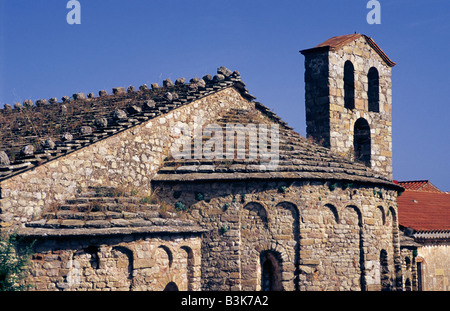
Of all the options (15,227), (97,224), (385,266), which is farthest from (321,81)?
(15,227)

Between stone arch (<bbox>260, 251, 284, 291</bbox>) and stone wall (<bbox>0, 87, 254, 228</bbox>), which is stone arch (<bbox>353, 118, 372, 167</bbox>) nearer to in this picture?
stone wall (<bbox>0, 87, 254, 228</bbox>)

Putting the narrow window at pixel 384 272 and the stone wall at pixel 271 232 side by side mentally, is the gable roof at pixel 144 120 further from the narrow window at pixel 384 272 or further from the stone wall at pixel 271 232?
the narrow window at pixel 384 272

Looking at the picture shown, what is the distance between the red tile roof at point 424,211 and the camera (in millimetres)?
22453

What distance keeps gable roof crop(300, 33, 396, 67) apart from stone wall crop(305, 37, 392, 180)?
0.12 m

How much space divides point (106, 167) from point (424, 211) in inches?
604

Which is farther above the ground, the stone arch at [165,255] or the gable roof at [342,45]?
the gable roof at [342,45]

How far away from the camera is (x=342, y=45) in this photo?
63.7ft

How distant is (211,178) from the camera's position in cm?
1470

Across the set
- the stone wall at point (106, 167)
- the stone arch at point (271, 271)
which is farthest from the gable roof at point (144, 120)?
the stone arch at point (271, 271)

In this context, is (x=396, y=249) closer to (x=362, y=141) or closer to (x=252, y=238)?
(x=362, y=141)

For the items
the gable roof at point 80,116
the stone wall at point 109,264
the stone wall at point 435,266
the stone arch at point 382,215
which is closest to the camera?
the stone wall at point 109,264

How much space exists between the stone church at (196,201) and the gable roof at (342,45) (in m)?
0.18

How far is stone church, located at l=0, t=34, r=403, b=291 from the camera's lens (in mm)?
12938
